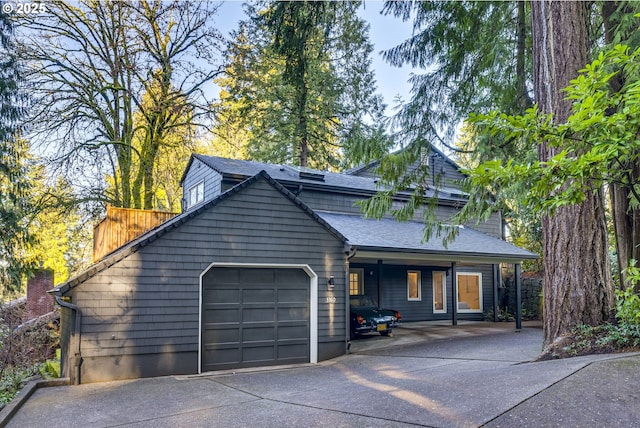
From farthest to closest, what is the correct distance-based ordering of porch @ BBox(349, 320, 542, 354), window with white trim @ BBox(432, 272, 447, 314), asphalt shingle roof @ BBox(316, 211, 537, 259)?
window with white trim @ BBox(432, 272, 447, 314) < asphalt shingle roof @ BBox(316, 211, 537, 259) < porch @ BBox(349, 320, 542, 354)

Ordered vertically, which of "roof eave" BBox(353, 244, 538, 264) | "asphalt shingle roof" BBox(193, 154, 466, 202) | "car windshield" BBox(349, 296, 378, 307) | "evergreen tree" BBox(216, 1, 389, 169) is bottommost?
"car windshield" BBox(349, 296, 378, 307)

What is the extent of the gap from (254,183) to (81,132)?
974 cm

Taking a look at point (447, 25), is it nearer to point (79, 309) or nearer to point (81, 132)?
point (79, 309)

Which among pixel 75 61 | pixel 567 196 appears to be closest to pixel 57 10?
pixel 75 61

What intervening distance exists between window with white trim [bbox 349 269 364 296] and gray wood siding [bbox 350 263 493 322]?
0.50 ft

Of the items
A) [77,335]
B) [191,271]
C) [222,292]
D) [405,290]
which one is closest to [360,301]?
[405,290]

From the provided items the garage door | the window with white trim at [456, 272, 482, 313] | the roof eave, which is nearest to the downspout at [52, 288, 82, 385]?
the garage door

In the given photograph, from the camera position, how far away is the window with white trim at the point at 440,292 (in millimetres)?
17547

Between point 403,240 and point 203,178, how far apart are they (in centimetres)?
664

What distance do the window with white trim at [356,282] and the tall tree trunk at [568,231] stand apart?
849 cm

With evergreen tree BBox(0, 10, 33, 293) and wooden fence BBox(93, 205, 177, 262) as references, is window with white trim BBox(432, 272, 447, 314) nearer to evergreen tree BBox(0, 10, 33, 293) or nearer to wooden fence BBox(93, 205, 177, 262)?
wooden fence BBox(93, 205, 177, 262)

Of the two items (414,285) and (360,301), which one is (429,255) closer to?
(360,301)

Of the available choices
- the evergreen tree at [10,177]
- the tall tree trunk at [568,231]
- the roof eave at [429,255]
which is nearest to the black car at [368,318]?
the roof eave at [429,255]

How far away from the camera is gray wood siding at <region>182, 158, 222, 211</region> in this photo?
545 inches
